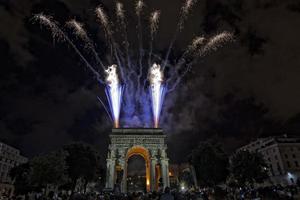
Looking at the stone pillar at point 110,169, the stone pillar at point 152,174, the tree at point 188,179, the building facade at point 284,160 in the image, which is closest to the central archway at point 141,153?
the stone pillar at point 152,174

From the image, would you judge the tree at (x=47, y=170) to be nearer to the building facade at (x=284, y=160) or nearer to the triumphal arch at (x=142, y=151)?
the triumphal arch at (x=142, y=151)

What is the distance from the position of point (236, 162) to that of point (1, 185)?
72623 millimetres

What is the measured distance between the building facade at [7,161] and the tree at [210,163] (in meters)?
62.7

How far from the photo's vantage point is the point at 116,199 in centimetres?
2902

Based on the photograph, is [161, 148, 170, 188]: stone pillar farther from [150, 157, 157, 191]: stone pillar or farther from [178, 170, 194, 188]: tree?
[178, 170, 194, 188]: tree

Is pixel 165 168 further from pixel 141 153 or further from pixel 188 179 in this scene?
pixel 188 179

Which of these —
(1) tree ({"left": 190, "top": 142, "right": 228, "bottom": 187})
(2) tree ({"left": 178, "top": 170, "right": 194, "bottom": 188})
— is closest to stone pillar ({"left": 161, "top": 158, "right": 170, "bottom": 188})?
(1) tree ({"left": 190, "top": 142, "right": 228, "bottom": 187})

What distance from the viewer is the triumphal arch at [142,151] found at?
6906 cm

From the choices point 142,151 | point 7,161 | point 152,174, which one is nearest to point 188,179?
point 142,151

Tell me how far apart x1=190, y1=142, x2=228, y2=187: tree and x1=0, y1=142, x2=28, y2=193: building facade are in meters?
62.7

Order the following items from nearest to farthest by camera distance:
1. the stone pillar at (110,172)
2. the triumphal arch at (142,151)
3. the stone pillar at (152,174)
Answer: the stone pillar at (110,172) → the stone pillar at (152,174) → the triumphal arch at (142,151)

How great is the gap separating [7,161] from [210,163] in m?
76.4

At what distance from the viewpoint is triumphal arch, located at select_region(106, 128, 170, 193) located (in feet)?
227

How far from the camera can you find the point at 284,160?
7531 cm
